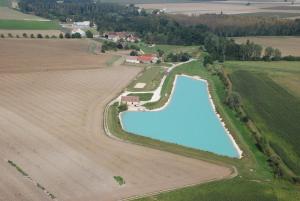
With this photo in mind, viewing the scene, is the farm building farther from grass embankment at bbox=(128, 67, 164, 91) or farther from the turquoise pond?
the turquoise pond

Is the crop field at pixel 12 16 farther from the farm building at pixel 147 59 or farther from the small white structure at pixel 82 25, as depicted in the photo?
the farm building at pixel 147 59

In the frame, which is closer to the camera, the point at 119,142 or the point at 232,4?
the point at 119,142

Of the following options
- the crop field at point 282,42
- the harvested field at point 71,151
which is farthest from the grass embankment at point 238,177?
the crop field at point 282,42

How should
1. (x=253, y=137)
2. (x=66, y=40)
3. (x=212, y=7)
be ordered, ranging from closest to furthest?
(x=253, y=137) → (x=66, y=40) → (x=212, y=7)

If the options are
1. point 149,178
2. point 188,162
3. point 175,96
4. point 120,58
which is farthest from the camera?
point 120,58

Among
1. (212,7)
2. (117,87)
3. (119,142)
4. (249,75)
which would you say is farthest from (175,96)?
(212,7)

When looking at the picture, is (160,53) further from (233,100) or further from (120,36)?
(233,100)

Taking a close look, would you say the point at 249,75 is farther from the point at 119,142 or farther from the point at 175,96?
the point at 119,142
